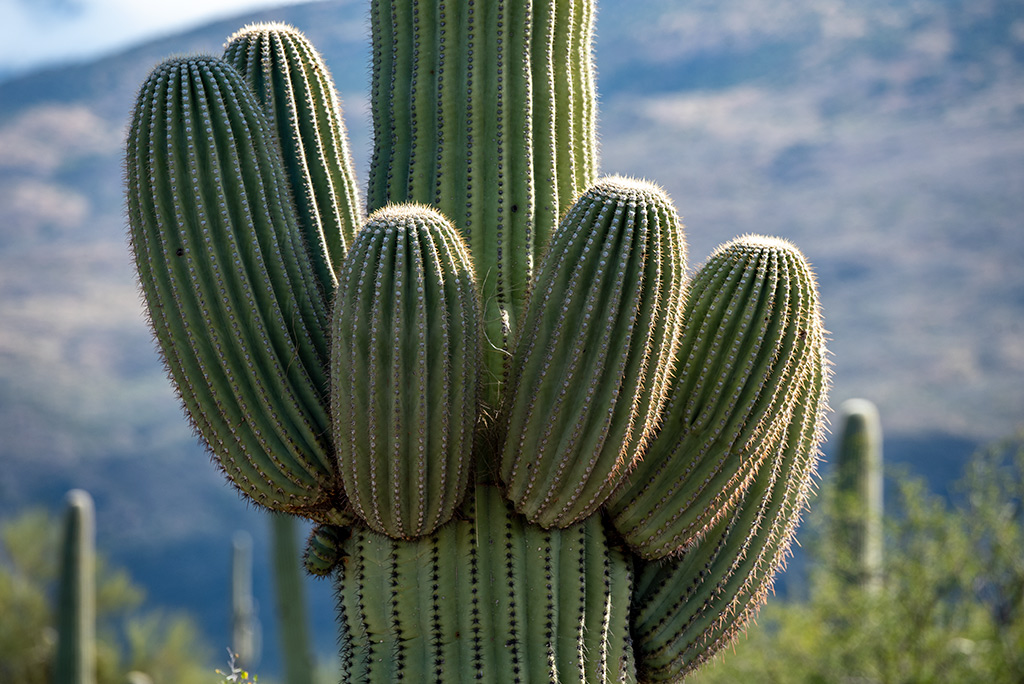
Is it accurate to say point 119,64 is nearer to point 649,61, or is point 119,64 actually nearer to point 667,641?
point 649,61

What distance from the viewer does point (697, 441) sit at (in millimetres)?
3938

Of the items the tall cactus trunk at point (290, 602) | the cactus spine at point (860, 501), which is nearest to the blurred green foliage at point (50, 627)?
the tall cactus trunk at point (290, 602)

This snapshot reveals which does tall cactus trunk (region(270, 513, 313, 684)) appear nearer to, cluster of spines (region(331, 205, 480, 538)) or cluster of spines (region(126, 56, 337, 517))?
cluster of spines (region(126, 56, 337, 517))

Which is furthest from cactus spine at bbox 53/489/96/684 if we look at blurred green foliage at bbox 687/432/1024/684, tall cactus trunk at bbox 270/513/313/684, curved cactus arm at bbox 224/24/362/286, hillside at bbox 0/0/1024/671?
hillside at bbox 0/0/1024/671

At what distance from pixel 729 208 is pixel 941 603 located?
4387 cm

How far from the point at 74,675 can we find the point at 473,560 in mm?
11943

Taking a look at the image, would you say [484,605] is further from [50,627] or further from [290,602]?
[50,627]

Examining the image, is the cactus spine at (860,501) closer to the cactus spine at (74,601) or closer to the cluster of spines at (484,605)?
the cactus spine at (74,601)

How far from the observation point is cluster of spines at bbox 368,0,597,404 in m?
4.10

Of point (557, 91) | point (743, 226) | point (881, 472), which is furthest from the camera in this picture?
point (743, 226)

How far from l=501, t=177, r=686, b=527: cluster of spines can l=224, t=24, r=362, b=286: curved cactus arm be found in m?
0.94

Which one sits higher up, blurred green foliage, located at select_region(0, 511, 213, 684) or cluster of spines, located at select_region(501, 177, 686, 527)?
cluster of spines, located at select_region(501, 177, 686, 527)

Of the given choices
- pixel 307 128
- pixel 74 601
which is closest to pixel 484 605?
pixel 307 128

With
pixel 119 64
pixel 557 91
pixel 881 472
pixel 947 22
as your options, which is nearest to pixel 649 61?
pixel 947 22
